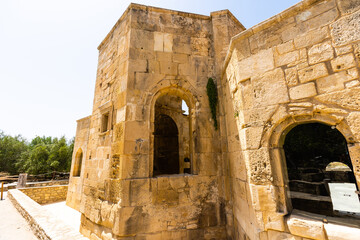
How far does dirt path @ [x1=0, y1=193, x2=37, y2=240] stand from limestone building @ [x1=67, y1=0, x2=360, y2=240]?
10.2 ft

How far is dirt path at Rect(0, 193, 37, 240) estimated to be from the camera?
5660 mm

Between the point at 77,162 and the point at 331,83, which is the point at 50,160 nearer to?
the point at 77,162

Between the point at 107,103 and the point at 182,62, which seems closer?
the point at 182,62

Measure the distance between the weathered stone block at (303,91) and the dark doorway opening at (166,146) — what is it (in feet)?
20.4

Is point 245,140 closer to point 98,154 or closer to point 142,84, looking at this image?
point 142,84

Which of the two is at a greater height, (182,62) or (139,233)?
(182,62)

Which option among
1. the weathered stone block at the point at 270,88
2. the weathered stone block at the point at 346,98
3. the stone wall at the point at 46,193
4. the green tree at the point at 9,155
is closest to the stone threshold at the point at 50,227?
the stone wall at the point at 46,193

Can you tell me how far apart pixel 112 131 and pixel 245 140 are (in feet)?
11.0

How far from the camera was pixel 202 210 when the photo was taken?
3.98m

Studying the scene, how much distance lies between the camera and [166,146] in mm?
8547

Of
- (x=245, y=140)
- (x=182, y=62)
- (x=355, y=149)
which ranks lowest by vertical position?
(x=355, y=149)

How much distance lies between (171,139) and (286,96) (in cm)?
650

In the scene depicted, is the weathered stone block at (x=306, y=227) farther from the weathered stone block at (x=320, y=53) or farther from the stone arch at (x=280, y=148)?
the weathered stone block at (x=320, y=53)

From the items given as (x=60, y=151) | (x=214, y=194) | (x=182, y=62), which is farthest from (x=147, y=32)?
(x=60, y=151)
